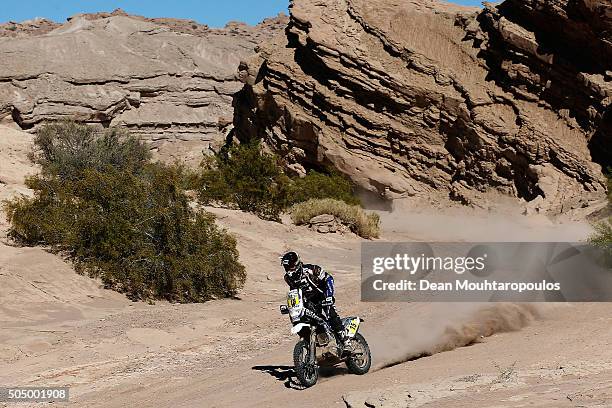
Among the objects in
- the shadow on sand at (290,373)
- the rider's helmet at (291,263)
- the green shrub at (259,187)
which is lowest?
the shadow on sand at (290,373)

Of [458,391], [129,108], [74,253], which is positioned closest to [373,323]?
[458,391]

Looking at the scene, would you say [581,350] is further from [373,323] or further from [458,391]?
[373,323]

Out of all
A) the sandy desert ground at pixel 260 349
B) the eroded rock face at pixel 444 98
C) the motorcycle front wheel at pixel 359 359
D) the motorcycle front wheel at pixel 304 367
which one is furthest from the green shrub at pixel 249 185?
the motorcycle front wheel at pixel 304 367

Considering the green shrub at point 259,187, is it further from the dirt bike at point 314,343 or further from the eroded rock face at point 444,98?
the dirt bike at point 314,343

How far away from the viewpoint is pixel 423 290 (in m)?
16.4

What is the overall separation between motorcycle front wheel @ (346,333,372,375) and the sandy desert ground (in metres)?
0.20

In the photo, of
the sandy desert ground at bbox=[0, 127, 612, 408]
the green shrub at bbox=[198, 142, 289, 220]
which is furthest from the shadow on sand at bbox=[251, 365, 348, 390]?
the green shrub at bbox=[198, 142, 289, 220]

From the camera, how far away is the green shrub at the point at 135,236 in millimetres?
15766

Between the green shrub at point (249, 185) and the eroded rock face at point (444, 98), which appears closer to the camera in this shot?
the green shrub at point (249, 185)

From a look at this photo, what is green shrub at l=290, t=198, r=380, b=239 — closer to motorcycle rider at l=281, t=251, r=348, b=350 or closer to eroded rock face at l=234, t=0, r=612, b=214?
eroded rock face at l=234, t=0, r=612, b=214

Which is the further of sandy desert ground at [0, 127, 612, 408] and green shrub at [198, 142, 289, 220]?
green shrub at [198, 142, 289, 220]

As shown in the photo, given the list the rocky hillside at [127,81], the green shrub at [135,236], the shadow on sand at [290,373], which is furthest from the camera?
the rocky hillside at [127,81]

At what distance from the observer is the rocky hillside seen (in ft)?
191

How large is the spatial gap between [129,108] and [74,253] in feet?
156
